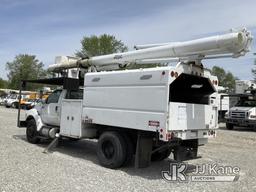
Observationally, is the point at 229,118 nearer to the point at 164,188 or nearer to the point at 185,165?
the point at 185,165

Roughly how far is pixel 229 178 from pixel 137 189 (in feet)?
8.40

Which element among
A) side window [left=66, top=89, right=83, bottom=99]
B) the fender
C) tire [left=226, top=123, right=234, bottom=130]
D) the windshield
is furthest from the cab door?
the windshield

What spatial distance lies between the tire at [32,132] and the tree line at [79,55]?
14.5 metres

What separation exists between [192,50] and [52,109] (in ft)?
18.4

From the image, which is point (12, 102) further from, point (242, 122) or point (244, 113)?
point (244, 113)

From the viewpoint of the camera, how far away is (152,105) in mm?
8227

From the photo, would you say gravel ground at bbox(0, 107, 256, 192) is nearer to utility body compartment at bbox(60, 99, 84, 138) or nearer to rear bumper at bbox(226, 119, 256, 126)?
utility body compartment at bbox(60, 99, 84, 138)

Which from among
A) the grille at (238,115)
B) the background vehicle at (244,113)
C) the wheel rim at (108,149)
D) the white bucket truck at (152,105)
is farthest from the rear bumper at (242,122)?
the wheel rim at (108,149)

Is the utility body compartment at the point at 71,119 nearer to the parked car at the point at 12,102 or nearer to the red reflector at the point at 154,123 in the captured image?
the red reflector at the point at 154,123

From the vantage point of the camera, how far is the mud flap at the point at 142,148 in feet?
28.5

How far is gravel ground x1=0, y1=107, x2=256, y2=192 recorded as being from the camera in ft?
23.7

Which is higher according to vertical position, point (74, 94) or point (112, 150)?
point (74, 94)

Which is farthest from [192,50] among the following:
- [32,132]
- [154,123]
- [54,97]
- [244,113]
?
[244,113]

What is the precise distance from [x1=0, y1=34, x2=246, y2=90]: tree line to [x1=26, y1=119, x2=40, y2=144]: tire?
14.5 m
